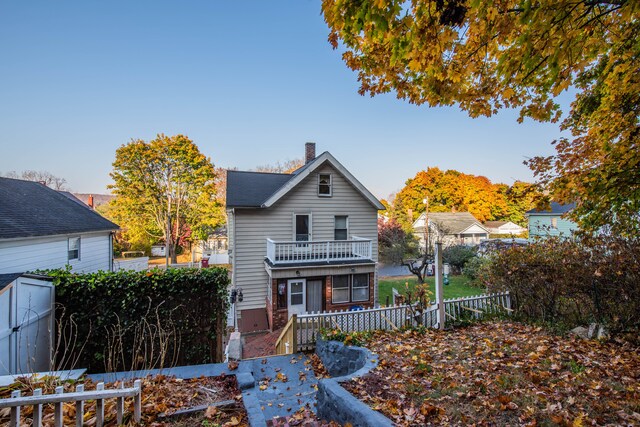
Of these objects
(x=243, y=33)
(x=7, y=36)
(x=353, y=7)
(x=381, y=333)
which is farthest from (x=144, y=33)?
(x=381, y=333)

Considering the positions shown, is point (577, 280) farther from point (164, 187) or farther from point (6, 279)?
point (164, 187)

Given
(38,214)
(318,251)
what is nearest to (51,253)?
(38,214)

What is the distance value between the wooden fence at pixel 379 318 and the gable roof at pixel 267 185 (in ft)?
20.9

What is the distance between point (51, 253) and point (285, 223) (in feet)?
31.2

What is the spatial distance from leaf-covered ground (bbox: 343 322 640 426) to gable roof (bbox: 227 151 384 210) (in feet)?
28.3

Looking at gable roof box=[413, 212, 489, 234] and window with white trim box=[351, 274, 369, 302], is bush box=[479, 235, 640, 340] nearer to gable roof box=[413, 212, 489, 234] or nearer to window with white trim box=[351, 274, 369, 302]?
window with white trim box=[351, 274, 369, 302]

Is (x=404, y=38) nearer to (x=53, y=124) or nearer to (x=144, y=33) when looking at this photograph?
(x=144, y=33)

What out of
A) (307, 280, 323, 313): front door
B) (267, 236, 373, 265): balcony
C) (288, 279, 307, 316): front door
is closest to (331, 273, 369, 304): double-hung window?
(307, 280, 323, 313): front door

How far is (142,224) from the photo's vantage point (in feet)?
81.4

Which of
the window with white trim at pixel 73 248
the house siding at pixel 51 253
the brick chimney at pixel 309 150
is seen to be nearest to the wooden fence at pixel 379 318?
the house siding at pixel 51 253

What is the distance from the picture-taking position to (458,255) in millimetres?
23828

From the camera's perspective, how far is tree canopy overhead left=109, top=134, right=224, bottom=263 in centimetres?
2347

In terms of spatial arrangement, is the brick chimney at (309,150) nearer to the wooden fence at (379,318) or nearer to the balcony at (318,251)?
the balcony at (318,251)

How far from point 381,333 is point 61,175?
5869cm
